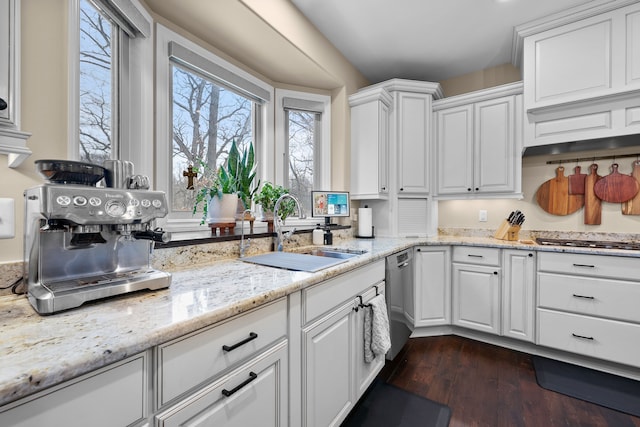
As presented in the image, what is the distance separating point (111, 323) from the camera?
0.67 metres

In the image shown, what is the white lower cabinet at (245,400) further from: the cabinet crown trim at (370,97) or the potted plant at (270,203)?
the cabinet crown trim at (370,97)

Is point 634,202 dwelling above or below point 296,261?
above

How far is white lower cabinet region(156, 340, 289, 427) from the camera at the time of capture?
2.35 ft

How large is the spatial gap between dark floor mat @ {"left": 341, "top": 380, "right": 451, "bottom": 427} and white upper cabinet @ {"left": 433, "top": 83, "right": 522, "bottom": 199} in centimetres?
186

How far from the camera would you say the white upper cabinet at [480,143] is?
254cm

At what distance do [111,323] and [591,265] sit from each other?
9.05ft

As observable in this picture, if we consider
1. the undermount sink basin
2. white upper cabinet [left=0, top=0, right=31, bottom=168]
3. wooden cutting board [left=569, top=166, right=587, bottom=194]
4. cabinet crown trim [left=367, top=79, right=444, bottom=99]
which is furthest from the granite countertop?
wooden cutting board [left=569, top=166, right=587, bottom=194]

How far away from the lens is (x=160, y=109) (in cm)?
163

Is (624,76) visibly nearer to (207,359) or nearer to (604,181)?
(604,181)

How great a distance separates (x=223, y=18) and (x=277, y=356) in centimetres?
189

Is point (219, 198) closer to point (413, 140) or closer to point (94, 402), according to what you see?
point (94, 402)

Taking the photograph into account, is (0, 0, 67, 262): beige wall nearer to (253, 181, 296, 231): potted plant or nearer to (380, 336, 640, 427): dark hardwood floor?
(253, 181, 296, 231): potted plant

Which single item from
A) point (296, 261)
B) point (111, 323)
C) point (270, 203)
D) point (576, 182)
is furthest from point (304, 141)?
point (576, 182)

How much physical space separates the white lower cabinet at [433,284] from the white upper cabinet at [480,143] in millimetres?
661
